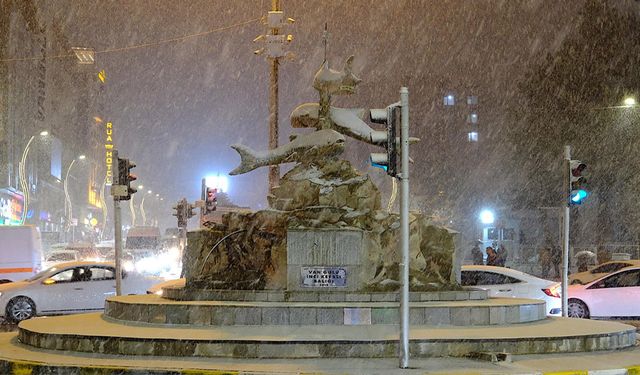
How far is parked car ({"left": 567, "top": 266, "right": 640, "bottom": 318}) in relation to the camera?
18.7 meters

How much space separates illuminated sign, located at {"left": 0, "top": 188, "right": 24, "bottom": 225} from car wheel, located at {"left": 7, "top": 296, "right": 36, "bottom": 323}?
40.9 meters

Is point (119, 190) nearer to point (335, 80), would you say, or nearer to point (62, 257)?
point (335, 80)

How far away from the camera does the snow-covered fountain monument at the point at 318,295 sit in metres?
9.93

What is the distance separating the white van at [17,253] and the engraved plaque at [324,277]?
630 inches

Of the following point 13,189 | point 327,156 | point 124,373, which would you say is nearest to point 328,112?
point 327,156

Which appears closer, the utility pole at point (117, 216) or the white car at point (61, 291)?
the utility pole at point (117, 216)

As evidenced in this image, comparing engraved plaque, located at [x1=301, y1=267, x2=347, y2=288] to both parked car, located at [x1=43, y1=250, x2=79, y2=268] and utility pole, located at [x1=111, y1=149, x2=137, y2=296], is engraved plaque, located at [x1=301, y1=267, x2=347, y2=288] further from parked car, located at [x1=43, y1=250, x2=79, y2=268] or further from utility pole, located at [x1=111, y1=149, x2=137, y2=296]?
parked car, located at [x1=43, y1=250, x2=79, y2=268]

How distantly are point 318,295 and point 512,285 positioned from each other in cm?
704

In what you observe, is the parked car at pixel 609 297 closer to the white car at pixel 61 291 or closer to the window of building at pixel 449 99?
the white car at pixel 61 291

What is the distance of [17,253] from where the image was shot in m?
25.9

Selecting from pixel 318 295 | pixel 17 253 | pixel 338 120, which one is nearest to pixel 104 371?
pixel 318 295

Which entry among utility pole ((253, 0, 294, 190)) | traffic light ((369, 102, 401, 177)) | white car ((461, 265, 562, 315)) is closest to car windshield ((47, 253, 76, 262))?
utility pole ((253, 0, 294, 190))

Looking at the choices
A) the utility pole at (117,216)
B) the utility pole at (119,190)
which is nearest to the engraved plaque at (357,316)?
the utility pole at (117,216)

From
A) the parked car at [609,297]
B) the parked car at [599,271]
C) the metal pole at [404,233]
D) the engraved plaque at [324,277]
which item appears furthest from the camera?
the parked car at [599,271]
